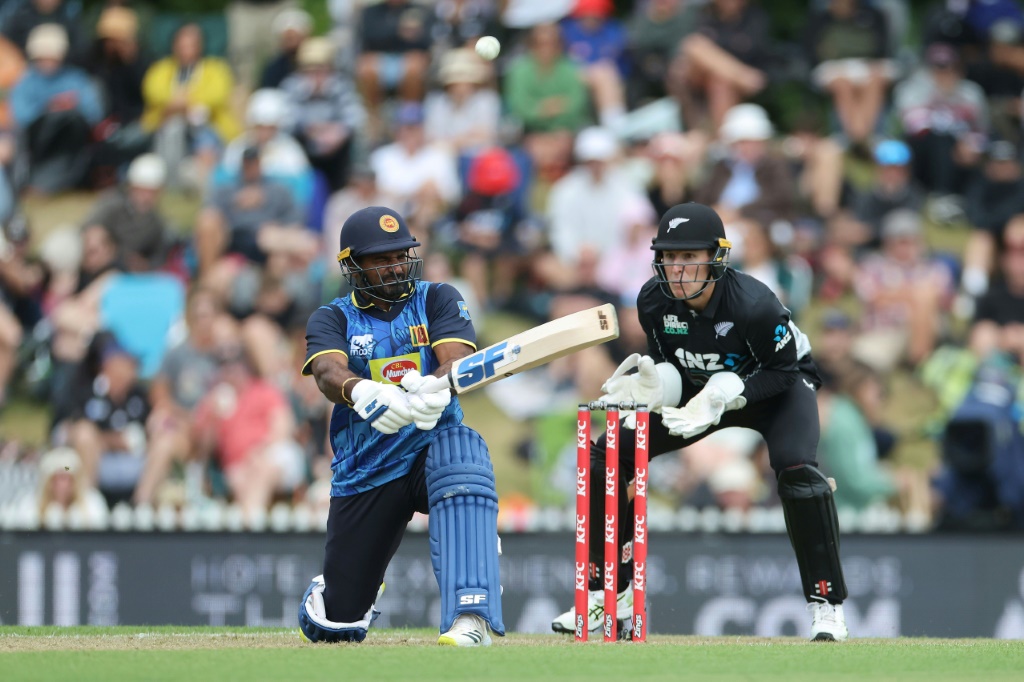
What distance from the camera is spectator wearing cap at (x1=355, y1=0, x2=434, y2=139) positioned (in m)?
15.3

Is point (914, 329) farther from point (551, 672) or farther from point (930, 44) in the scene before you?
point (551, 672)

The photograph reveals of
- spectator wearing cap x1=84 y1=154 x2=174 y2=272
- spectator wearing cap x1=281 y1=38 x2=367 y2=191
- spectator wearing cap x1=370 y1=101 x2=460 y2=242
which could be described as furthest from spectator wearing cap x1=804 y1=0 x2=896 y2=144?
spectator wearing cap x1=84 y1=154 x2=174 y2=272

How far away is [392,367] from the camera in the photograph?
7.25m

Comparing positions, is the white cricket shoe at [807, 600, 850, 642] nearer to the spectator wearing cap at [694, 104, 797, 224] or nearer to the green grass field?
the green grass field

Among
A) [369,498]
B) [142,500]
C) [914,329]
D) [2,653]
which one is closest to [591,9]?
[914,329]

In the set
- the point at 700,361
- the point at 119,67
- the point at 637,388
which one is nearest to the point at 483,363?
the point at 637,388

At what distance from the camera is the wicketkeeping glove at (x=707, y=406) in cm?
719

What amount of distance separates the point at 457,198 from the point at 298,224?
1479mm

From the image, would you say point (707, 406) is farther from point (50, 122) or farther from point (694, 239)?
point (50, 122)

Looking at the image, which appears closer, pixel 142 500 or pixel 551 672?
pixel 551 672

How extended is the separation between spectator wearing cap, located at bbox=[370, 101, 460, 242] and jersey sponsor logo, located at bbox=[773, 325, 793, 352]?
271 inches

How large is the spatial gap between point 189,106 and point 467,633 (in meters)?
10.0

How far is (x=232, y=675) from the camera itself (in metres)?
5.72

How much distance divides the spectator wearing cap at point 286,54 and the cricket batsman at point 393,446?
336 inches
